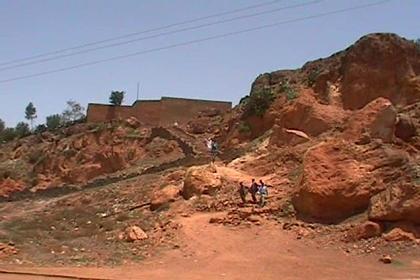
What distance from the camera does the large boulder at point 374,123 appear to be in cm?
2136

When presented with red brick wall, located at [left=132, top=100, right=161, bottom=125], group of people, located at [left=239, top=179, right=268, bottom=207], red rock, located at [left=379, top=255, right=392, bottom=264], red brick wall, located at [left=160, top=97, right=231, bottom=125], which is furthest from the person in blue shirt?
red brick wall, located at [left=132, top=100, right=161, bottom=125]

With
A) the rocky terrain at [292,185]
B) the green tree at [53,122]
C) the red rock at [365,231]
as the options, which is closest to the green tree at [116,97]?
the green tree at [53,122]

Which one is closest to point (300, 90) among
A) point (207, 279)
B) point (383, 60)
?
point (383, 60)

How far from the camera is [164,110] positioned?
4834cm

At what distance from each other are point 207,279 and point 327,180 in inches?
284

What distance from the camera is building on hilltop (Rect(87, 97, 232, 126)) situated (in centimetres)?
4825

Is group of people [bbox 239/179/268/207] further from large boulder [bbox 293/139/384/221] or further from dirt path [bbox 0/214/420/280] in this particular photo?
dirt path [bbox 0/214/420/280]

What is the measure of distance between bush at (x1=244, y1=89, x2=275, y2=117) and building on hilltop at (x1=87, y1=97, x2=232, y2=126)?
13.4m

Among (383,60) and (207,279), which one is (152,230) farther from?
(383,60)

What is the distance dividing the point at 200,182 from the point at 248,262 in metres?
7.03

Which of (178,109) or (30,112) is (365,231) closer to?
(178,109)

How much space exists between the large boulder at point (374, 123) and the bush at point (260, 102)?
11.2 m

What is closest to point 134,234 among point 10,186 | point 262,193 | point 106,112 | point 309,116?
point 262,193

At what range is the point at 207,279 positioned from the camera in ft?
47.3
